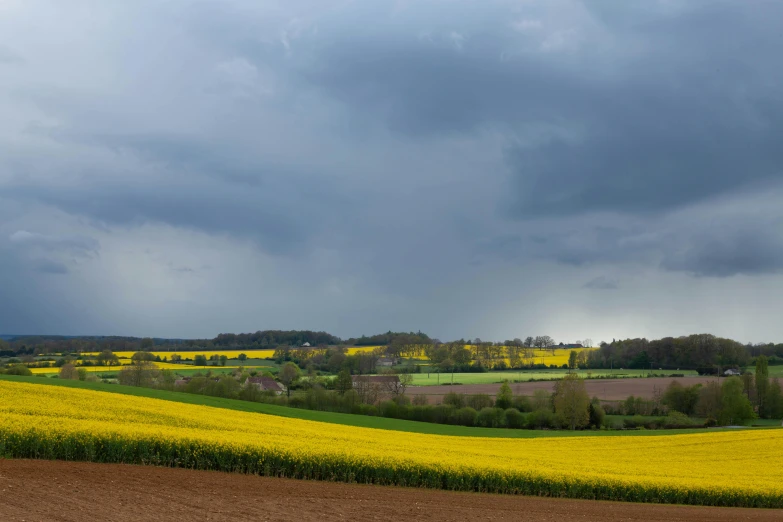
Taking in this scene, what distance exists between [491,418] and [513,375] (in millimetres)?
43644

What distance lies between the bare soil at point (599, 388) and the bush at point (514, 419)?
8.93 metres

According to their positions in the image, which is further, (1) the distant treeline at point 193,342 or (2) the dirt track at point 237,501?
(1) the distant treeline at point 193,342

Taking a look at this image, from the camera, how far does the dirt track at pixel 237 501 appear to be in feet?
46.7

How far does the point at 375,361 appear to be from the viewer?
350 ft

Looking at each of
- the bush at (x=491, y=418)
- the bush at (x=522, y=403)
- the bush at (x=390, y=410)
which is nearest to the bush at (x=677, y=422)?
the bush at (x=522, y=403)

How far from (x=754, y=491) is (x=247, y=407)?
106 ft

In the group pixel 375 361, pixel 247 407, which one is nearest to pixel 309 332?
pixel 375 361

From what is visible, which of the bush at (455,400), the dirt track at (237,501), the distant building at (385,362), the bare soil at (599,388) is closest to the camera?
the dirt track at (237,501)

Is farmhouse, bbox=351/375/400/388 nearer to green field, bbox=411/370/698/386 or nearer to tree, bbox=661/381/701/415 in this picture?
green field, bbox=411/370/698/386

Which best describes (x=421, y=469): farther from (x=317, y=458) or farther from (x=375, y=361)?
(x=375, y=361)

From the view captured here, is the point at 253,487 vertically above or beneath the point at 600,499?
above

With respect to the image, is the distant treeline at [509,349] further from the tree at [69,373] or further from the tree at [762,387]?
the tree at [69,373]

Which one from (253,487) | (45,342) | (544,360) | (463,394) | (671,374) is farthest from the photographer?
(544,360)

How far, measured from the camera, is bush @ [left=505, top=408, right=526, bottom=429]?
6688 centimetres
